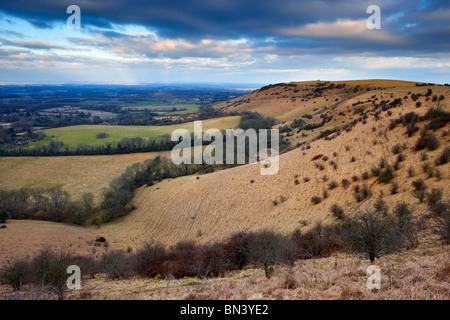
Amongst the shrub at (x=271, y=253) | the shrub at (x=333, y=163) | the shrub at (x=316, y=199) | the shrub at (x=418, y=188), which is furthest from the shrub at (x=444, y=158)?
the shrub at (x=271, y=253)

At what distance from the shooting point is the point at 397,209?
984 centimetres

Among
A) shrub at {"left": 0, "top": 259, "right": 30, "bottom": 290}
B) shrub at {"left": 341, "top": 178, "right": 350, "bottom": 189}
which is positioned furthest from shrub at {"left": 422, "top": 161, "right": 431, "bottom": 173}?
shrub at {"left": 0, "top": 259, "right": 30, "bottom": 290}

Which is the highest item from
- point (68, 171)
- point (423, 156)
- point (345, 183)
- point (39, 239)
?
point (423, 156)

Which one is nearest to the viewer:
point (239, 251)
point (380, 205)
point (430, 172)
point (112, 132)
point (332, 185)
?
point (239, 251)

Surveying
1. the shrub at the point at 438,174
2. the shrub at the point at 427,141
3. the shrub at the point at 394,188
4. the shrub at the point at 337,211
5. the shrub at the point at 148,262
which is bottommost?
the shrub at the point at 148,262

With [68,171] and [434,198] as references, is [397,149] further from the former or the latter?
[68,171]

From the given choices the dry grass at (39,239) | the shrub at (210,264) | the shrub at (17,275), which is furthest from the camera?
the dry grass at (39,239)

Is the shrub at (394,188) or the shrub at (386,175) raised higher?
the shrub at (386,175)

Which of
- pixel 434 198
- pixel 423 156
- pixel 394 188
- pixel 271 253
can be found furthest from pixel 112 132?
pixel 434 198

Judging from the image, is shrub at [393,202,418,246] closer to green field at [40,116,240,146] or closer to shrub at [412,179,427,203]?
shrub at [412,179,427,203]

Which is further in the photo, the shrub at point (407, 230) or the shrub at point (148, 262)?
the shrub at point (148, 262)

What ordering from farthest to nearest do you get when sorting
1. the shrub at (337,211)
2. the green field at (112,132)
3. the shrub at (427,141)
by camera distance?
the green field at (112,132) → the shrub at (427,141) → the shrub at (337,211)

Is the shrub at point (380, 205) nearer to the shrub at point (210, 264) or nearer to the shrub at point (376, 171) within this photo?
the shrub at point (376, 171)
